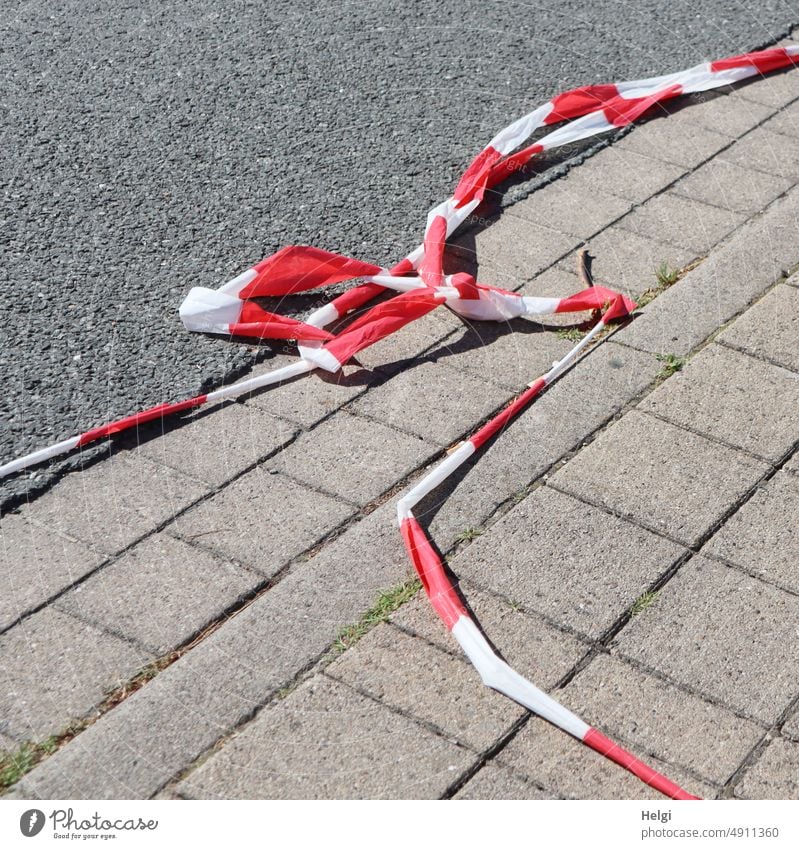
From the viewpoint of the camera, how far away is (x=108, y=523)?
284 cm

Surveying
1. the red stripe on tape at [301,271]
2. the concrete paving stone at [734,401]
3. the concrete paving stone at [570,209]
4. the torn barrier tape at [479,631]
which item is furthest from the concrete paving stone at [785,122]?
the torn barrier tape at [479,631]

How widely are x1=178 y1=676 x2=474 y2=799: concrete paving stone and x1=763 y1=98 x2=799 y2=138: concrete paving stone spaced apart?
323 centimetres

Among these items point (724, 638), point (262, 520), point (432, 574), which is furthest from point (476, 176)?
point (724, 638)

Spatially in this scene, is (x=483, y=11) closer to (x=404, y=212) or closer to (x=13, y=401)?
(x=404, y=212)

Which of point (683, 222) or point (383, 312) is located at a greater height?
point (383, 312)

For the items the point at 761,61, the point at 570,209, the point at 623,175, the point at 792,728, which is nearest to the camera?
the point at 792,728

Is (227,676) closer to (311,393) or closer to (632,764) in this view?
(632,764)

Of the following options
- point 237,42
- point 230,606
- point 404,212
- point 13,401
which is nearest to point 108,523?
point 230,606

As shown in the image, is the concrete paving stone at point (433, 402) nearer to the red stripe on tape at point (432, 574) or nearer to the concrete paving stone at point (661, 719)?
the red stripe on tape at point (432, 574)

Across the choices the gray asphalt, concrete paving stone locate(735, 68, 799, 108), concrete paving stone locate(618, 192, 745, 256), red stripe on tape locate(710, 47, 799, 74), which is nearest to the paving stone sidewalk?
concrete paving stone locate(618, 192, 745, 256)

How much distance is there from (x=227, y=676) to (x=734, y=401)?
158 centimetres

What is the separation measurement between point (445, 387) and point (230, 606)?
981mm

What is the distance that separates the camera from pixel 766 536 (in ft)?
9.07

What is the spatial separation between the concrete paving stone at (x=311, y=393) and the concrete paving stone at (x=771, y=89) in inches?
98.7
